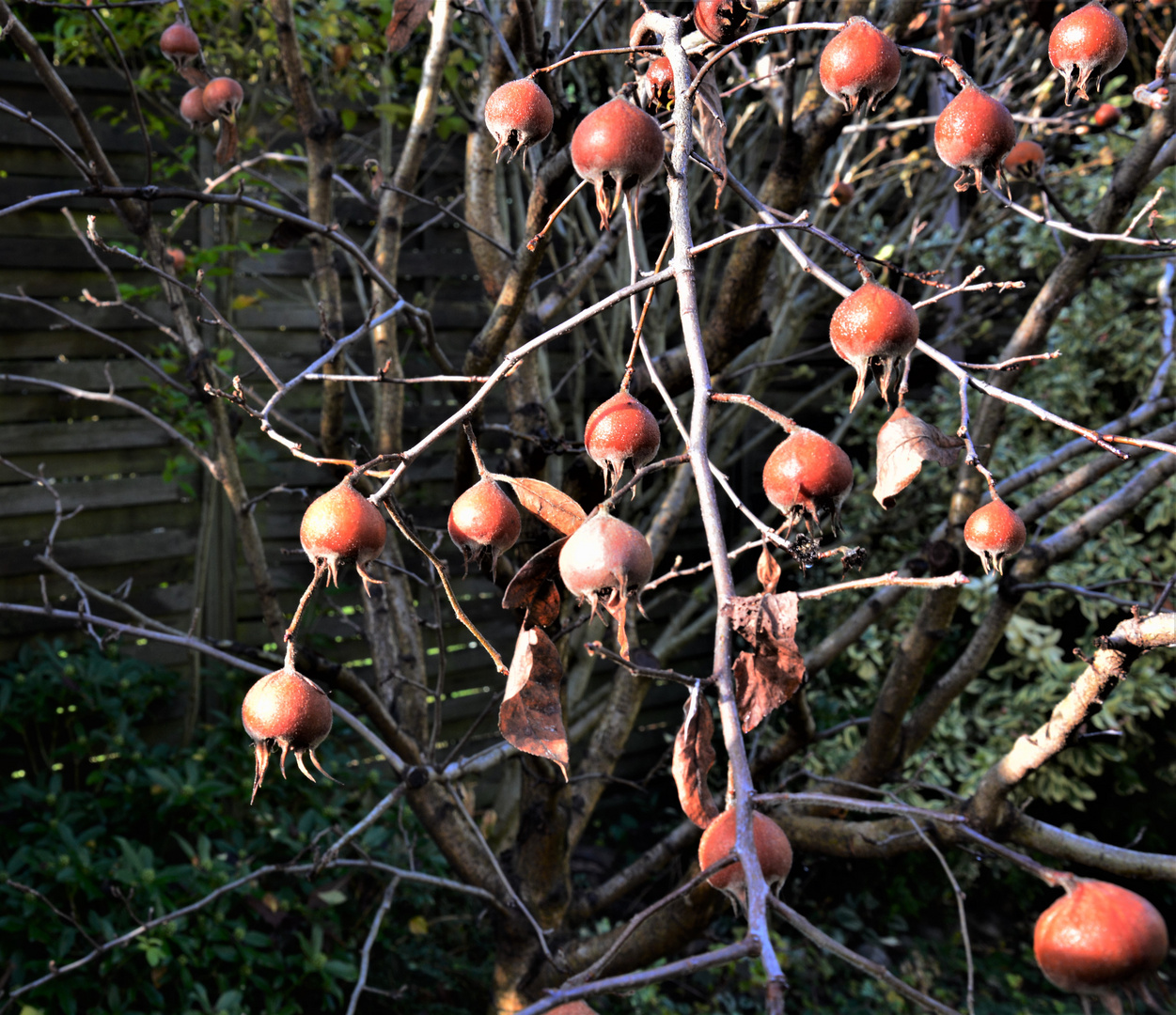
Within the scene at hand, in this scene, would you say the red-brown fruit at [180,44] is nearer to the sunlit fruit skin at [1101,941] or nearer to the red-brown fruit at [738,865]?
the red-brown fruit at [738,865]

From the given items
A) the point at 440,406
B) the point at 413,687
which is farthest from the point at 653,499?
the point at 413,687

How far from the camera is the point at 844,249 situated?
62cm

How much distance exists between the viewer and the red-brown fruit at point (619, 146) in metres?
0.60

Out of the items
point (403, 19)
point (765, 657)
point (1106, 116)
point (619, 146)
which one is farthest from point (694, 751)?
point (1106, 116)

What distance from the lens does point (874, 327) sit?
57 centimetres

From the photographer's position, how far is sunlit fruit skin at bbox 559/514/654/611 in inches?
19.1

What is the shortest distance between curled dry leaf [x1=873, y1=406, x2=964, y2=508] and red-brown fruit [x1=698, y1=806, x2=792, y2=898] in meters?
0.22

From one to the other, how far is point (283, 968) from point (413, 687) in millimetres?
723

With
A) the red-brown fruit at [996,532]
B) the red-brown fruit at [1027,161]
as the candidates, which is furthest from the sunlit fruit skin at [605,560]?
the red-brown fruit at [1027,161]

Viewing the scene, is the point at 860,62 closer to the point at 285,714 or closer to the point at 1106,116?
the point at 285,714

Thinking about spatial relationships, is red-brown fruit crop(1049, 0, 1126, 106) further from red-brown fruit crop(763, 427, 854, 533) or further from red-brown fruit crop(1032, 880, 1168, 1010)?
red-brown fruit crop(1032, 880, 1168, 1010)

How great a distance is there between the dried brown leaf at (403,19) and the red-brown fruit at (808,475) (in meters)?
0.86

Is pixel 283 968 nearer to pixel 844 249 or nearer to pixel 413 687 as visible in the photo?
pixel 413 687

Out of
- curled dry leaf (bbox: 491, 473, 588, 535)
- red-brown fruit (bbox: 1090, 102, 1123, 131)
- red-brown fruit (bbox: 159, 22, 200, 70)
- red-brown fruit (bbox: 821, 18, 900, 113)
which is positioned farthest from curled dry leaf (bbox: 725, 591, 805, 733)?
red-brown fruit (bbox: 1090, 102, 1123, 131)
